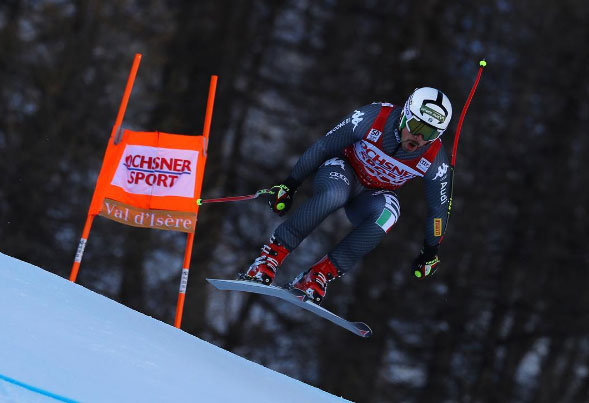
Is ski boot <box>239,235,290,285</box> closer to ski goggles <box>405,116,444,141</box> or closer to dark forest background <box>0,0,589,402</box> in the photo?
ski goggles <box>405,116,444,141</box>

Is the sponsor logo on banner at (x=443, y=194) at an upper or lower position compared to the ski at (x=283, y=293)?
upper

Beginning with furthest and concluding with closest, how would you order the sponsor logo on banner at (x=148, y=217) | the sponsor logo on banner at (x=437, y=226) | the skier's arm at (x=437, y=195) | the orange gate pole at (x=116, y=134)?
the sponsor logo on banner at (x=148, y=217) < the orange gate pole at (x=116, y=134) < the sponsor logo on banner at (x=437, y=226) < the skier's arm at (x=437, y=195)

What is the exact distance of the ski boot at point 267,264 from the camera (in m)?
6.86

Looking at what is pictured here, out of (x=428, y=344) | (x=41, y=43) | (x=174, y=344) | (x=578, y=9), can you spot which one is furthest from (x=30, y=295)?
(x=578, y=9)

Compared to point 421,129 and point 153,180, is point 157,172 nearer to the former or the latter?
point 153,180

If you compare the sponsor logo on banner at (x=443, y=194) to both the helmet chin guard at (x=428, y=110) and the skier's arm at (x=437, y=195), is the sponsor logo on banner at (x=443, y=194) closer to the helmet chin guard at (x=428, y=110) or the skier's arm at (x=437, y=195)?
the skier's arm at (x=437, y=195)

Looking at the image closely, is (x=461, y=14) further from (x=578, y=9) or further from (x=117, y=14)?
(x=117, y=14)

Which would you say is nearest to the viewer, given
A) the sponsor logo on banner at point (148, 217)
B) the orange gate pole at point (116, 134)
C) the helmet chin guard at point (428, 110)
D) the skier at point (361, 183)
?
the helmet chin guard at point (428, 110)

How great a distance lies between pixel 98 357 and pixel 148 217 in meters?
2.79

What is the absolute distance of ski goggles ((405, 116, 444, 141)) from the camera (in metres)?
6.59

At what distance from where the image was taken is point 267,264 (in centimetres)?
691

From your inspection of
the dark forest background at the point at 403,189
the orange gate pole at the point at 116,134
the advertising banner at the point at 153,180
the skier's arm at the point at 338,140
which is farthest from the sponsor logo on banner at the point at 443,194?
the dark forest background at the point at 403,189

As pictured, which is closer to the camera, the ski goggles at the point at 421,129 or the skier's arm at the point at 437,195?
the ski goggles at the point at 421,129

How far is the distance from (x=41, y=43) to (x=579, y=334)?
876 cm
